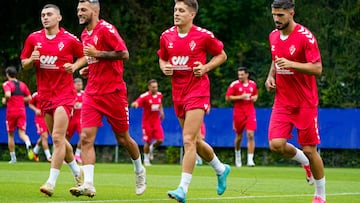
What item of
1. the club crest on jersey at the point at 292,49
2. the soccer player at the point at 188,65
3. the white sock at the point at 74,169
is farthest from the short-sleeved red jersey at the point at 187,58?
the white sock at the point at 74,169

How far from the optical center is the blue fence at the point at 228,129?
2878cm

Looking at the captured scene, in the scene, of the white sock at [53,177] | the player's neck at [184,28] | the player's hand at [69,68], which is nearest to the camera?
the player's neck at [184,28]

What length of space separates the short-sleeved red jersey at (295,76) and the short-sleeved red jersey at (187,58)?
3.31 ft

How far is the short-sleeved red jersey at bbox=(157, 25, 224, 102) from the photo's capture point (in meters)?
12.4

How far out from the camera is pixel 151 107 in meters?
29.0

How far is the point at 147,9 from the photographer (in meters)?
36.7

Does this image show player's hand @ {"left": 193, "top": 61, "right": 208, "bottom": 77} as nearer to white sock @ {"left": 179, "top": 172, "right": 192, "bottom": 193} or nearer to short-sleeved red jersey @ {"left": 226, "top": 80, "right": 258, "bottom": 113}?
white sock @ {"left": 179, "top": 172, "right": 192, "bottom": 193}

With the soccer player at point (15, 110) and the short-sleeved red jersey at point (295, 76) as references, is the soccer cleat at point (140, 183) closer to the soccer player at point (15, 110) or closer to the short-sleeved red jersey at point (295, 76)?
the short-sleeved red jersey at point (295, 76)

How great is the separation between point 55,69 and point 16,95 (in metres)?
14.5

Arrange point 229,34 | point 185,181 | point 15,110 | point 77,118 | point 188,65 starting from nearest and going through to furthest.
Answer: point 185,181 → point 188,65 → point 15,110 → point 77,118 → point 229,34

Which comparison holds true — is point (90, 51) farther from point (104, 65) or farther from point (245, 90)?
point (245, 90)

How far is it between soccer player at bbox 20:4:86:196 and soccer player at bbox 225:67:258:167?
44.3 ft

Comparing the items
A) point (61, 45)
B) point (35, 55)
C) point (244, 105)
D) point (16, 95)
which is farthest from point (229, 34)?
point (35, 55)

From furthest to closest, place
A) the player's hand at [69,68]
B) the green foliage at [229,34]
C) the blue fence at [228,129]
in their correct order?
the green foliage at [229,34] < the blue fence at [228,129] < the player's hand at [69,68]
